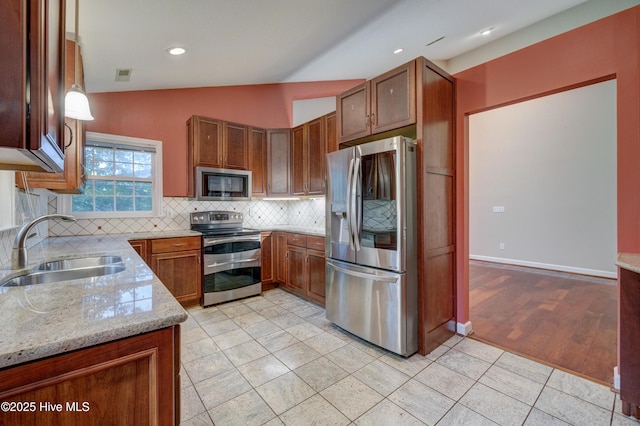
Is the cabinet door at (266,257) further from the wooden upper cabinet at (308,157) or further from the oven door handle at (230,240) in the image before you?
the wooden upper cabinet at (308,157)

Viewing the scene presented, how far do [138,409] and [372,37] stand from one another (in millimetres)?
3250

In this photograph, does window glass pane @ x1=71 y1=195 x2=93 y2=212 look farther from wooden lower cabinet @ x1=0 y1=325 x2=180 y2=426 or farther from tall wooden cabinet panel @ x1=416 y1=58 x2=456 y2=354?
tall wooden cabinet panel @ x1=416 y1=58 x2=456 y2=354

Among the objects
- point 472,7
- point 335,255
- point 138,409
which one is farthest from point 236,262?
point 472,7

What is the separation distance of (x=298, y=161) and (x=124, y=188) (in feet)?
7.36

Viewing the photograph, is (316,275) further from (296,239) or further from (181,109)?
(181,109)

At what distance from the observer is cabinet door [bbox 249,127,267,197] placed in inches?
158

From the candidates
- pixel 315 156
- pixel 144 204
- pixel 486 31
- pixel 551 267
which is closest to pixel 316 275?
pixel 315 156

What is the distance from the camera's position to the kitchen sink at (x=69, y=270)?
1.40 meters

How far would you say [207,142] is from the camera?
11.9 feet

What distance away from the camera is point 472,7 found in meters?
2.42

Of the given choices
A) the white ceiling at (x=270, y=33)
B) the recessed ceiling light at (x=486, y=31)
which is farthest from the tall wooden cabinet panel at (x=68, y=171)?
the recessed ceiling light at (x=486, y=31)

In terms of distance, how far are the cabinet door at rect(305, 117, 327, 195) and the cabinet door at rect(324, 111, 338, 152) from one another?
6 centimetres

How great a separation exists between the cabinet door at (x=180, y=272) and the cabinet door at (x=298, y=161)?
155cm

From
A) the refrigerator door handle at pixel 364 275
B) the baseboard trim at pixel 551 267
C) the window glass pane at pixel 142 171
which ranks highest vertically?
the window glass pane at pixel 142 171
